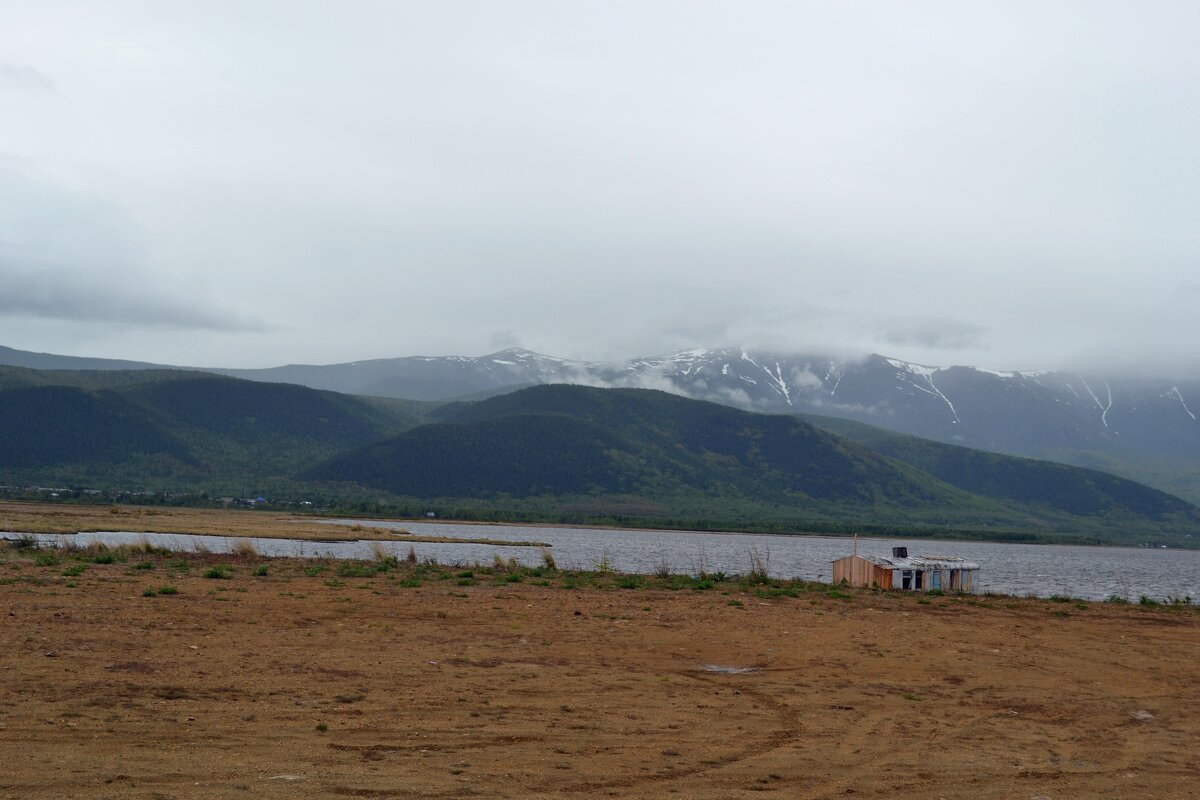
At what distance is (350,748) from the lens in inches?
418

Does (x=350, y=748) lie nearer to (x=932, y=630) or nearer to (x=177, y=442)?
(x=932, y=630)

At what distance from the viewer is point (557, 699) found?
44.3 ft

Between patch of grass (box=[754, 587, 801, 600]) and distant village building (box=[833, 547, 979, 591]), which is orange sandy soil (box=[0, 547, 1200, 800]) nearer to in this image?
patch of grass (box=[754, 587, 801, 600])

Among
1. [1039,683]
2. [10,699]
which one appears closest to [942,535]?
[1039,683]

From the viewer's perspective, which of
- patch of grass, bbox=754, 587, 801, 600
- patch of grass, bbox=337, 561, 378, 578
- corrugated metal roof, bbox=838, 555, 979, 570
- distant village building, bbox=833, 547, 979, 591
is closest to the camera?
patch of grass, bbox=754, 587, 801, 600

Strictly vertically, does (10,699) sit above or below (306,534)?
above

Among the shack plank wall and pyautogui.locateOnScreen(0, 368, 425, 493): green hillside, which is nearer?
the shack plank wall

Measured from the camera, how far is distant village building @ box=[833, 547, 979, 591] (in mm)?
34219

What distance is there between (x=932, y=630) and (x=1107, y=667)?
157 inches

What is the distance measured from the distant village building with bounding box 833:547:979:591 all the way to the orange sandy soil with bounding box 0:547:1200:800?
1046 cm

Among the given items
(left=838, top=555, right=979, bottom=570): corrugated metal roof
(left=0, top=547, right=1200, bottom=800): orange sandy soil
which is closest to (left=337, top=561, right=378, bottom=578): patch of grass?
(left=0, top=547, right=1200, bottom=800): orange sandy soil

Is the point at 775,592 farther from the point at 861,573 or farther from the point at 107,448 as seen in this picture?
the point at 107,448

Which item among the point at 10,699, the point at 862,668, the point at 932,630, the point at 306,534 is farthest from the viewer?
the point at 306,534

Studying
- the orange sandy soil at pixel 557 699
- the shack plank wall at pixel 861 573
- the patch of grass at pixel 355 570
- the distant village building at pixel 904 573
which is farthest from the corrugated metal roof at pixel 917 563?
the patch of grass at pixel 355 570
